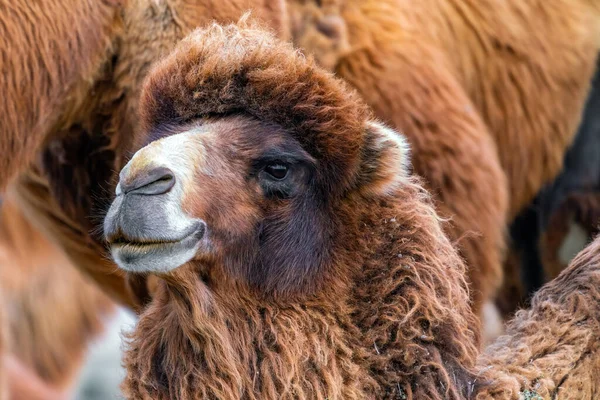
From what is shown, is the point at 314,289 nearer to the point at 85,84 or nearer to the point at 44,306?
the point at 85,84

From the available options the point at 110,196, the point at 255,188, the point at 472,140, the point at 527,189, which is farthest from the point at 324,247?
the point at 527,189

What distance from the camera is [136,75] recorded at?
4.79 meters

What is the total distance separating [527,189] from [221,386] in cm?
332

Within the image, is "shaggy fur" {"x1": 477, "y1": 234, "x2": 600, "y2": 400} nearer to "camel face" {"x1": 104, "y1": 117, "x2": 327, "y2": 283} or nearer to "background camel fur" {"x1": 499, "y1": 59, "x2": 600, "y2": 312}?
"camel face" {"x1": 104, "y1": 117, "x2": 327, "y2": 283}

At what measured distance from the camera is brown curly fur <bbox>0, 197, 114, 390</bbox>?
31.8 feet

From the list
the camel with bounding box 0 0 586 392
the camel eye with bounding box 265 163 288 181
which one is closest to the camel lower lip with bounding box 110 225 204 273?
the camel eye with bounding box 265 163 288 181

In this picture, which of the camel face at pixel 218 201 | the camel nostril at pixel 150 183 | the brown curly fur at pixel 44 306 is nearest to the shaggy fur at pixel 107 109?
the camel face at pixel 218 201

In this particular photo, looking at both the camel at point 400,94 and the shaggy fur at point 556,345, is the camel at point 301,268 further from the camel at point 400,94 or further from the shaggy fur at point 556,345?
the camel at point 400,94

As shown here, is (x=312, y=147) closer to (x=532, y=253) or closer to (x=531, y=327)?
(x=531, y=327)

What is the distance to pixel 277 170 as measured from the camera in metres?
3.68

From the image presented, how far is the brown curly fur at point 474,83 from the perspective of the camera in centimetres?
541

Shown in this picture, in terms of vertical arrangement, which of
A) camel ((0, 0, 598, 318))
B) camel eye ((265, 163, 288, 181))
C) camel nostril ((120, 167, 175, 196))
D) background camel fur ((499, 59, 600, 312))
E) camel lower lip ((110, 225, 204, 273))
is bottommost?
background camel fur ((499, 59, 600, 312))

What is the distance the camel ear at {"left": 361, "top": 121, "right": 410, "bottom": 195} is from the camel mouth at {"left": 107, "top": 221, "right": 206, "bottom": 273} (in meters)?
0.73

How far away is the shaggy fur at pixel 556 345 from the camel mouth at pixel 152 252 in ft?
3.51
